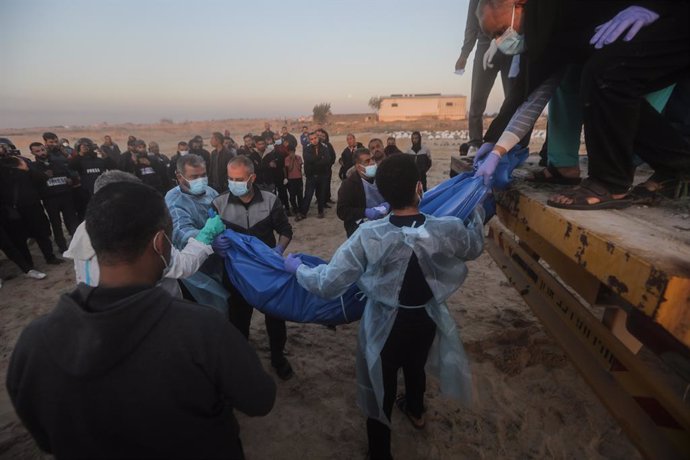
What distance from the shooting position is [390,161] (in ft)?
6.77

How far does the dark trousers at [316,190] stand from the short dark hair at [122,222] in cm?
757

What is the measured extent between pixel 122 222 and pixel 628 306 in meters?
2.25

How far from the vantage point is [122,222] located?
1.19 meters

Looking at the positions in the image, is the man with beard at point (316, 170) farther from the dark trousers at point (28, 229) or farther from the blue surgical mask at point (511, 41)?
→ the blue surgical mask at point (511, 41)

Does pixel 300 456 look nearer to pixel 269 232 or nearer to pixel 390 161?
pixel 269 232

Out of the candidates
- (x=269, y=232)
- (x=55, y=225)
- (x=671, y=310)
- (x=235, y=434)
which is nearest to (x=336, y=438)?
(x=235, y=434)

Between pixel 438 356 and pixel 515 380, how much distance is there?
4.13ft

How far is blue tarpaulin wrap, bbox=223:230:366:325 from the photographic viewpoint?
8.59 feet

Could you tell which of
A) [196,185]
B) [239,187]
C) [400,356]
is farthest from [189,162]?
[400,356]

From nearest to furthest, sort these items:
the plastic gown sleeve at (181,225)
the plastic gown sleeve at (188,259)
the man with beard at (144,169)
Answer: the plastic gown sleeve at (188,259)
the plastic gown sleeve at (181,225)
the man with beard at (144,169)

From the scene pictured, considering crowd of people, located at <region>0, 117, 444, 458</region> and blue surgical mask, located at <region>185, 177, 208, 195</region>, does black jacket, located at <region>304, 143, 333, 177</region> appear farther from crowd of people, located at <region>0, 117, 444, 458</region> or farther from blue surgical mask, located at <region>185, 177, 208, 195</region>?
blue surgical mask, located at <region>185, 177, 208, 195</region>

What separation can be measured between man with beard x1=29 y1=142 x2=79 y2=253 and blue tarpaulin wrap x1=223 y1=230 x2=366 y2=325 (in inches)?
236

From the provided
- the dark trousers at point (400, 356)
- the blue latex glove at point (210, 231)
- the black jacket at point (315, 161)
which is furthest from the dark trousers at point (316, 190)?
the dark trousers at point (400, 356)

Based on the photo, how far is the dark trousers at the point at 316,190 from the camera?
8859 millimetres
